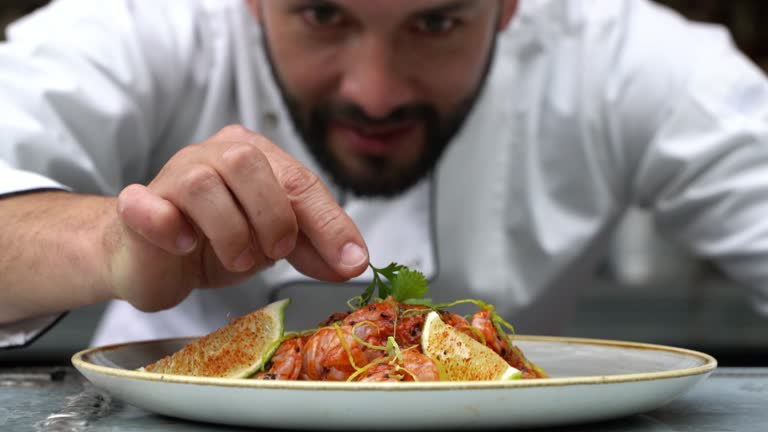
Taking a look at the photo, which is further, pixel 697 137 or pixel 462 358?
pixel 697 137

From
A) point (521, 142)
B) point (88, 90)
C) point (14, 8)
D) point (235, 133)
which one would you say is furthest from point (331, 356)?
point (14, 8)

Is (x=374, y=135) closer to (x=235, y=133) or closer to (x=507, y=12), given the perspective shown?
(x=507, y=12)

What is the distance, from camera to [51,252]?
1.33 metres

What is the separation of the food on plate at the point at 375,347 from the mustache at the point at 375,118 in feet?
2.84

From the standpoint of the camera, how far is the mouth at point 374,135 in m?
1.94

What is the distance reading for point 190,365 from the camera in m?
1.01

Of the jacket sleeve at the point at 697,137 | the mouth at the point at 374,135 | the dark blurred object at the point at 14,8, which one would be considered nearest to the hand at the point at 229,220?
the mouth at the point at 374,135

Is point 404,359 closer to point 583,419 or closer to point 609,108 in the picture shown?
point 583,419

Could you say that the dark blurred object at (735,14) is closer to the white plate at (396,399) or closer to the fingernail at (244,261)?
the fingernail at (244,261)

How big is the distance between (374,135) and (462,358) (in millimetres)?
1136

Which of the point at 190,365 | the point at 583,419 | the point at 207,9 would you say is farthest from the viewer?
the point at 207,9

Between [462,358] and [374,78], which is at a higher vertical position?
[374,78]

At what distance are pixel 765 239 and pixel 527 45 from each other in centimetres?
80

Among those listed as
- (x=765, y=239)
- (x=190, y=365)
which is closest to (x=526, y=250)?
(x=765, y=239)
